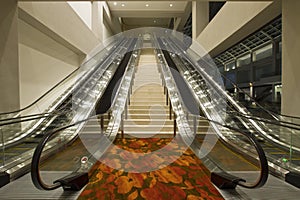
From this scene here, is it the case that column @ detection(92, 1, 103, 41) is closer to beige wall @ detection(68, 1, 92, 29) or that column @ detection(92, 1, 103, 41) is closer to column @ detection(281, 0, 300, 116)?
beige wall @ detection(68, 1, 92, 29)

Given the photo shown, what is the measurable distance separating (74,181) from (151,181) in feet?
3.43

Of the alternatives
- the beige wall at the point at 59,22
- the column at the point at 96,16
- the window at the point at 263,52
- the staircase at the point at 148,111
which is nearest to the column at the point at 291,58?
the staircase at the point at 148,111

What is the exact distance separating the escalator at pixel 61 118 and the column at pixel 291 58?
4437mm

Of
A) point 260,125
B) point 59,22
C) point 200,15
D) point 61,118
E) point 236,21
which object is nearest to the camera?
point 260,125

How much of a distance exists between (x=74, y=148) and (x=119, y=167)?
38.0 inches

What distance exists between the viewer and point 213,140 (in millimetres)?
4230

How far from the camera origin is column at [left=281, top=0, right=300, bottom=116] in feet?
15.4

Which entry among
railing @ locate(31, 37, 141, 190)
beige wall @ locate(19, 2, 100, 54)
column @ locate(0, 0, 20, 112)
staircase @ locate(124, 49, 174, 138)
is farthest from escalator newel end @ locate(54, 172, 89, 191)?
beige wall @ locate(19, 2, 100, 54)

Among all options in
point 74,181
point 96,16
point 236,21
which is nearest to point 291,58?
point 236,21

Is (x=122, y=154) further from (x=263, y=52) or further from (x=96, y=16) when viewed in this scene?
(x=96, y=16)

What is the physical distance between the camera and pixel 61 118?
18.5 ft

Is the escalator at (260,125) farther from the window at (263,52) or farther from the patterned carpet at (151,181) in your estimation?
the window at (263,52)

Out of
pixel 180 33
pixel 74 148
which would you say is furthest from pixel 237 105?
pixel 180 33

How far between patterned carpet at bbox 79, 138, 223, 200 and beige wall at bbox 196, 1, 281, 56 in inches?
163
